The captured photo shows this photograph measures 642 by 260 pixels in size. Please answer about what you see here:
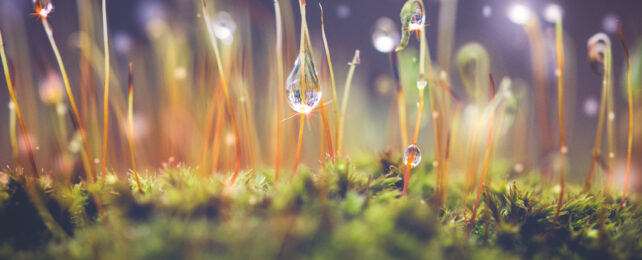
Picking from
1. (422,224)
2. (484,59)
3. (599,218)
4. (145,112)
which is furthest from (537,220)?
(145,112)

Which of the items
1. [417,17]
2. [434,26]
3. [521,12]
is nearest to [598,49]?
[521,12]

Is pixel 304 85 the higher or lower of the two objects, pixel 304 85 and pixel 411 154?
the higher

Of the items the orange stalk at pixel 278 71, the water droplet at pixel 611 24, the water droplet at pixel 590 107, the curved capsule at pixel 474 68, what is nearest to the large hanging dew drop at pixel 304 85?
the orange stalk at pixel 278 71

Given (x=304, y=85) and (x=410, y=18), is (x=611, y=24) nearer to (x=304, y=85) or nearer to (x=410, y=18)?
(x=410, y=18)

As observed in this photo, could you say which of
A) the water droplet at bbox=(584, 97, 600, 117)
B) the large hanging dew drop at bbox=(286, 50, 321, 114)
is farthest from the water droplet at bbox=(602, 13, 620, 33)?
the large hanging dew drop at bbox=(286, 50, 321, 114)

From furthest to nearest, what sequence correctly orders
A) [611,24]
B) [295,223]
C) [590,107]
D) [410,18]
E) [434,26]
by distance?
1. [434,26]
2. [590,107]
3. [611,24]
4. [410,18]
5. [295,223]
